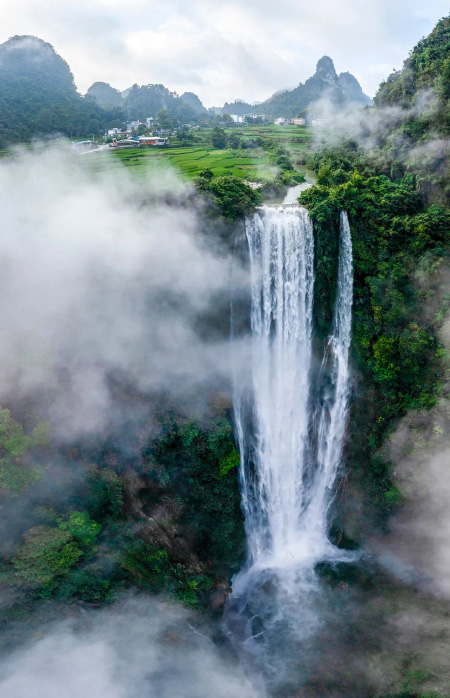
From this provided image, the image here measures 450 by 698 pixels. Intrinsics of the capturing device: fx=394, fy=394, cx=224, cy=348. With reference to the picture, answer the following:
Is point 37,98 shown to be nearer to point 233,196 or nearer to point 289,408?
point 233,196

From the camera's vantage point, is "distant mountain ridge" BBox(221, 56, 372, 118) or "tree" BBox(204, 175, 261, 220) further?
"distant mountain ridge" BBox(221, 56, 372, 118)

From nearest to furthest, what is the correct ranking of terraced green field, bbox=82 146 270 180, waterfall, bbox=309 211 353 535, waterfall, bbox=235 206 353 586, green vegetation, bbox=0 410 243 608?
green vegetation, bbox=0 410 243 608 → waterfall, bbox=235 206 353 586 → waterfall, bbox=309 211 353 535 → terraced green field, bbox=82 146 270 180

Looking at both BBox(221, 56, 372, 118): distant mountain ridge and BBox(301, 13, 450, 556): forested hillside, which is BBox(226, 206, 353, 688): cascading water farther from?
BBox(221, 56, 372, 118): distant mountain ridge

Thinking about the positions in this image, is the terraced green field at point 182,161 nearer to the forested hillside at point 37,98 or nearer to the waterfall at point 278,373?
the forested hillside at point 37,98

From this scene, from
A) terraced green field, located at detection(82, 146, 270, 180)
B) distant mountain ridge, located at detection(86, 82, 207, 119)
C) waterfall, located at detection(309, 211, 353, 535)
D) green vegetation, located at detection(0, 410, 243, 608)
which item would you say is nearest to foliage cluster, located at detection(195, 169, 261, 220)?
terraced green field, located at detection(82, 146, 270, 180)

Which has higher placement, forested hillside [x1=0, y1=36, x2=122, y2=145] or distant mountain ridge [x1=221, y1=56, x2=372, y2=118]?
distant mountain ridge [x1=221, y1=56, x2=372, y2=118]

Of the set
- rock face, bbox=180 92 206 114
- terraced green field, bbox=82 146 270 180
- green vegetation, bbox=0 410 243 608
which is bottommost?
green vegetation, bbox=0 410 243 608

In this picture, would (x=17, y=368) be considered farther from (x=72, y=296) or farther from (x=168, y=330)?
(x=168, y=330)

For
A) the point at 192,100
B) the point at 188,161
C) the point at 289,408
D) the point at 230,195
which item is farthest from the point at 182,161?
the point at 192,100

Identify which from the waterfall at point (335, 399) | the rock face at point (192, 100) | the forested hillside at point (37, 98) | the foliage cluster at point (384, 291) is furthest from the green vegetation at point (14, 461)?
the rock face at point (192, 100)
